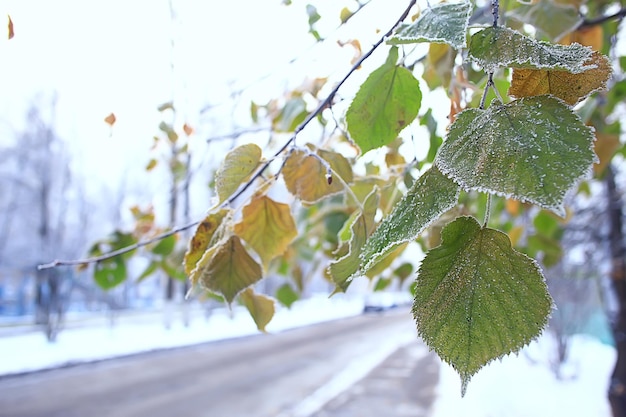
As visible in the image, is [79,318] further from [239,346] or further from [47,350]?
[239,346]

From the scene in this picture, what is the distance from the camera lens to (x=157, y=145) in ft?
3.23

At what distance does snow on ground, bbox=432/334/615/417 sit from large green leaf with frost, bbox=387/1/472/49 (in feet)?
7.48

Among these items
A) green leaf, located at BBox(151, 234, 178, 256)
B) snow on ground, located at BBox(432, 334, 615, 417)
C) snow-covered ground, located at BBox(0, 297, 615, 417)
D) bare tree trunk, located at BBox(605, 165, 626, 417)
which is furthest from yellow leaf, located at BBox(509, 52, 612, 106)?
snow on ground, located at BBox(432, 334, 615, 417)

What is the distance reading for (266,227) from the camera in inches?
14.3

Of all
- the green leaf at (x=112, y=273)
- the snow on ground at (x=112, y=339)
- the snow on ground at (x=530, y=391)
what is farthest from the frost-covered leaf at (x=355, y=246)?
the snow on ground at (x=112, y=339)

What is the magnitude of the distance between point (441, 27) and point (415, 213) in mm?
76

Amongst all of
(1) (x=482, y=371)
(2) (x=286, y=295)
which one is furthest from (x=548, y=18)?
(1) (x=482, y=371)

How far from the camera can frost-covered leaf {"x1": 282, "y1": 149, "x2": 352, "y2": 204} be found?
14.0 inches

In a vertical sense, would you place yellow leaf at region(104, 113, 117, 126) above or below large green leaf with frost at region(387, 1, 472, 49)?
above

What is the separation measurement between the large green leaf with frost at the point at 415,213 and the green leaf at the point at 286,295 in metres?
0.58

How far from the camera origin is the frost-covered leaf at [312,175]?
36 cm

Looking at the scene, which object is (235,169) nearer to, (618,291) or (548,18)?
(548,18)

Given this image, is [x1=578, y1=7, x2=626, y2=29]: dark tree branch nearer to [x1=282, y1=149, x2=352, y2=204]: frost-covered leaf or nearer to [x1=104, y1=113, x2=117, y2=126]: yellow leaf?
[x1=282, y1=149, x2=352, y2=204]: frost-covered leaf

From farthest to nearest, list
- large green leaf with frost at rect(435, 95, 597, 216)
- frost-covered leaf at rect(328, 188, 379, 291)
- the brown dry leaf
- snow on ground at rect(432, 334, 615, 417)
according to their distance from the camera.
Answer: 1. snow on ground at rect(432, 334, 615, 417)
2. the brown dry leaf
3. frost-covered leaf at rect(328, 188, 379, 291)
4. large green leaf with frost at rect(435, 95, 597, 216)
